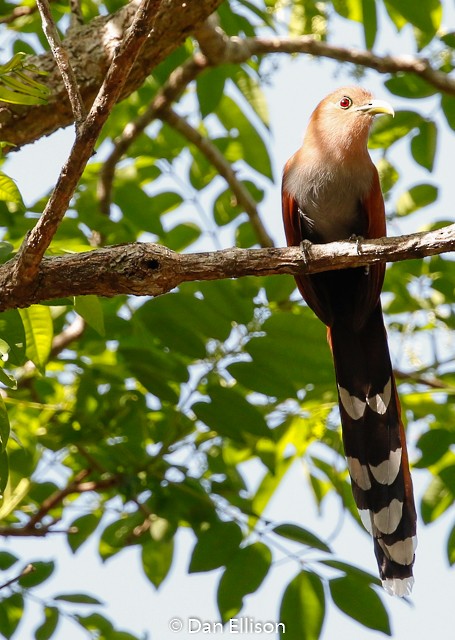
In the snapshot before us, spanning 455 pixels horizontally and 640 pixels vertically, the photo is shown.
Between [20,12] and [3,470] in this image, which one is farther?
[20,12]

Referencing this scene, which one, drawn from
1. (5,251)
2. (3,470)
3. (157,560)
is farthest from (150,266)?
(157,560)

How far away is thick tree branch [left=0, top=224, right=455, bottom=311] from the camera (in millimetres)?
2457

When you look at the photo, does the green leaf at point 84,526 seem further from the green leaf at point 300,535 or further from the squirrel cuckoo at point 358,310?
the squirrel cuckoo at point 358,310

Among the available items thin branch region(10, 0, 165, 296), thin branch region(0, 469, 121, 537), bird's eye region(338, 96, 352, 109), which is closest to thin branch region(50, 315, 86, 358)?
thin branch region(0, 469, 121, 537)

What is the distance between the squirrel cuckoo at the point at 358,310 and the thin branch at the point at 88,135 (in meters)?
1.62

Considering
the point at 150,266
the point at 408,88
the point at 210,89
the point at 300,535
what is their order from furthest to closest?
1. the point at 408,88
2. the point at 210,89
3. the point at 300,535
4. the point at 150,266

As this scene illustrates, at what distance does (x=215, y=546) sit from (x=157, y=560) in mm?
587

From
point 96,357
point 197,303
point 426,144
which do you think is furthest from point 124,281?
point 426,144

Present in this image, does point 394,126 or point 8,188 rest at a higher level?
point 394,126

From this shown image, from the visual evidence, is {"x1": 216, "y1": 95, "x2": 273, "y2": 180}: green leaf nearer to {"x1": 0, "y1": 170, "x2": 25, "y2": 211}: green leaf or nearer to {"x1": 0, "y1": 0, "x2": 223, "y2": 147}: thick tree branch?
{"x1": 0, "y1": 0, "x2": 223, "y2": 147}: thick tree branch

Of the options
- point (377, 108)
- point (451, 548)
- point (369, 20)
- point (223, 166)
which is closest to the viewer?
point (451, 548)

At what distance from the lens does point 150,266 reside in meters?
2.45

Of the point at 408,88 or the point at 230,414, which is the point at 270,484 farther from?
the point at 408,88

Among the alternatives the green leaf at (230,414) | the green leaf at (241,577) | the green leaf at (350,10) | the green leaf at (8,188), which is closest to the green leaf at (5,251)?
the green leaf at (8,188)
